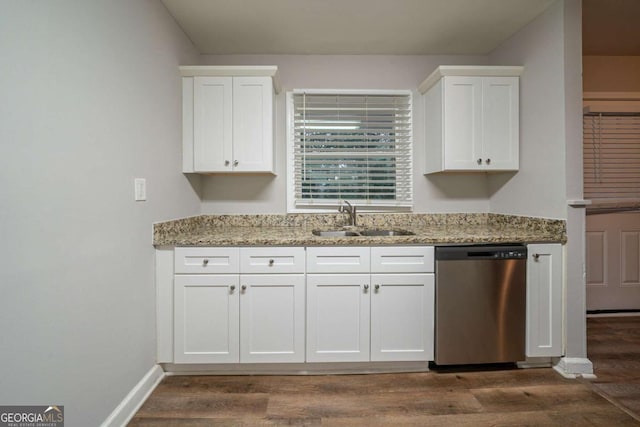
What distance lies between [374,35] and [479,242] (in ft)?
5.80

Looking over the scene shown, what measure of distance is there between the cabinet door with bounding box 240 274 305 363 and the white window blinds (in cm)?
300

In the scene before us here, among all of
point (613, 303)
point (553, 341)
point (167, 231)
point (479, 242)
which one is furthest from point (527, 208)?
point (167, 231)

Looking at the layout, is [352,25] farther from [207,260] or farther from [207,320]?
[207,320]

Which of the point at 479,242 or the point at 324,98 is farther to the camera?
the point at 324,98

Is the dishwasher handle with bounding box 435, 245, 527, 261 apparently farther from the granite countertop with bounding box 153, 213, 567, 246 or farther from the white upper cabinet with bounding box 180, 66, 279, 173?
the white upper cabinet with bounding box 180, 66, 279, 173

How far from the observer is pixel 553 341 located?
214 centimetres

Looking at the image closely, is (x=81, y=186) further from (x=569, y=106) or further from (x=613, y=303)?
(x=613, y=303)

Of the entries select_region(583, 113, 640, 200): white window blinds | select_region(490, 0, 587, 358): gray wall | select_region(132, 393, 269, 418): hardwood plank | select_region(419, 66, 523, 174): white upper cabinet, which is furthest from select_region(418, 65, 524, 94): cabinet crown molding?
select_region(132, 393, 269, 418): hardwood plank

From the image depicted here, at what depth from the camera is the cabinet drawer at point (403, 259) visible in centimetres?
210

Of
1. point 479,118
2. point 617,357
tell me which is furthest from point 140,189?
point 617,357

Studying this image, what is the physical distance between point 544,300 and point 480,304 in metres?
0.46

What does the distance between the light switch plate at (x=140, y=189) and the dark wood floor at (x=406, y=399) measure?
1.17m

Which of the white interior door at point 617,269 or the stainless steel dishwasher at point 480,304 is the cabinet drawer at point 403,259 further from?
the white interior door at point 617,269

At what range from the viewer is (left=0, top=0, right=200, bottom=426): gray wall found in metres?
1.08
